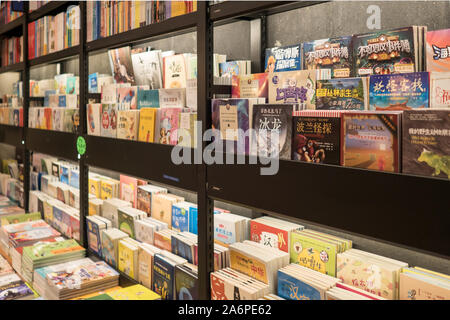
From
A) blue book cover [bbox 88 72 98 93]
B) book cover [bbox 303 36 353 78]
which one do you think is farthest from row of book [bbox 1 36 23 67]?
book cover [bbox 303 36 353 78]

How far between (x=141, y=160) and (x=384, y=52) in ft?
4.29

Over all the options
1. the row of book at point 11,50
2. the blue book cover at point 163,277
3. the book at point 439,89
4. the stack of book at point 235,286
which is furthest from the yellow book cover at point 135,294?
the row of book at point 11,50

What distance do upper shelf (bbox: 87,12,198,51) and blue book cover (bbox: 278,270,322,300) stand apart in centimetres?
112

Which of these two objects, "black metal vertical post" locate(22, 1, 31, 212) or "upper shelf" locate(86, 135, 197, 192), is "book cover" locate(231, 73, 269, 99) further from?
"black metal vertical post" locate(22, 1, 31, 212)

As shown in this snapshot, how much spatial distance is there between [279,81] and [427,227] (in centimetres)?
73

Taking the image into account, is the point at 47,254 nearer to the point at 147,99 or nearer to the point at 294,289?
the point at 147,99

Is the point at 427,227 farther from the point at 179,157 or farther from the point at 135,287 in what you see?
the point at 135,287

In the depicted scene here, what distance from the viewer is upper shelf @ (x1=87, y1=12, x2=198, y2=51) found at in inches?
71.2

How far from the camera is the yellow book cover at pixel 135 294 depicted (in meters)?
2.14

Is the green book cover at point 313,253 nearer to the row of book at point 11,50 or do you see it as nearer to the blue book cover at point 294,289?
the blue book cover at point 294,289

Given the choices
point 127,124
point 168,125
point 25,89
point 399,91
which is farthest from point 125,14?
point 25,89

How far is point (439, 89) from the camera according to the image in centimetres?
111

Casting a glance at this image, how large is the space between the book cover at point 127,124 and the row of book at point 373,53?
0.86 m

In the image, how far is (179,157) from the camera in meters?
1.89
